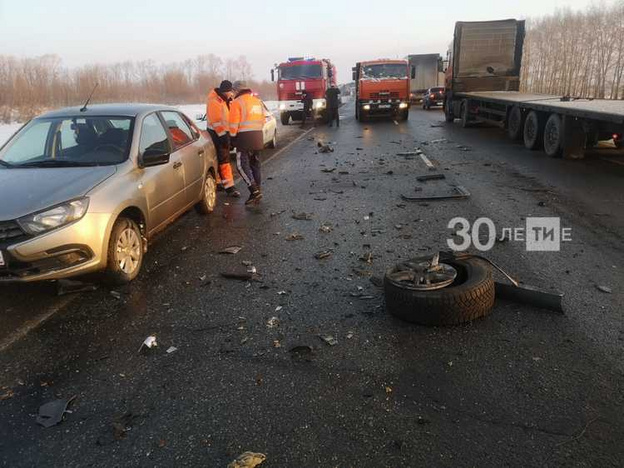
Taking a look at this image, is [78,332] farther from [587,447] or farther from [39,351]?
[587,447]

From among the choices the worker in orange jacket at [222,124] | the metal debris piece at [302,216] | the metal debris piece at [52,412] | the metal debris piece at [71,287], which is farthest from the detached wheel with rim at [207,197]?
the metal debris piece at [52,412]

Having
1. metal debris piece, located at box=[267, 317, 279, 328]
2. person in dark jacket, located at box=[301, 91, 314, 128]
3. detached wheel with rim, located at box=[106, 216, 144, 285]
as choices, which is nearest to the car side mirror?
detached wheel with rim, located at box=[106, 216, 144, 285]

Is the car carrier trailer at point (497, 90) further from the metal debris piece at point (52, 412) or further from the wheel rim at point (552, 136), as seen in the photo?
the metal debris piece at point (52, 412)

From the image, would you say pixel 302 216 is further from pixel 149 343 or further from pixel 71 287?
pixel 149 343

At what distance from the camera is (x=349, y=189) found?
8.64 m

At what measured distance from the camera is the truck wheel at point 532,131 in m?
12.1

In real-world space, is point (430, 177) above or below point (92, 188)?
below

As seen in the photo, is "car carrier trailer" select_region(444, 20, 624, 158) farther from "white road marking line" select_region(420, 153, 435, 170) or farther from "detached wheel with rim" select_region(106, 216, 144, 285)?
"detached wheel with rim" select_region(106, 216, 144, 285)

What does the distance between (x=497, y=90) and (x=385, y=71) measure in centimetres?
623

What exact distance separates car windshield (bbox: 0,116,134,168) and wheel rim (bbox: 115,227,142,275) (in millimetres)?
773

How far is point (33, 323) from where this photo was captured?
3.74 metres

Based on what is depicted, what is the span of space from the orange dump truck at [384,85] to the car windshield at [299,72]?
2.13 m

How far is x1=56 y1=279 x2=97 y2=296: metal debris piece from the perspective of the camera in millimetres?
4297

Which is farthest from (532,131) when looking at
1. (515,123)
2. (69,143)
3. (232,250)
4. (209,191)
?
(69,143)
